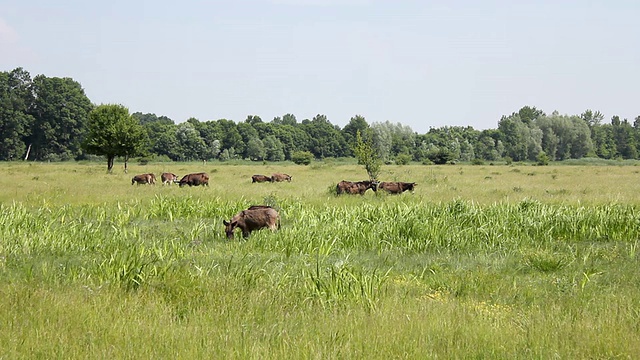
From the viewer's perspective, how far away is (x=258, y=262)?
9.20m

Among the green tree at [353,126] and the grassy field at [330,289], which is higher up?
the green tree at [353,126]

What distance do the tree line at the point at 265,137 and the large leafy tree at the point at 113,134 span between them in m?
24.2

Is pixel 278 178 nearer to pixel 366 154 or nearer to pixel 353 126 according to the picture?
pixel 366 154

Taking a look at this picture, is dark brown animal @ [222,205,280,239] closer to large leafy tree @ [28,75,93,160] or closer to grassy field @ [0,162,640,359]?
grassy field @ [0,162,640,359]

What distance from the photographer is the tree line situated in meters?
89.6

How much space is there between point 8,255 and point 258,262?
429cm

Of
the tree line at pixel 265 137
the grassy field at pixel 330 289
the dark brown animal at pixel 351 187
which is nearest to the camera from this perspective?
the grassy field at pixel 330 289

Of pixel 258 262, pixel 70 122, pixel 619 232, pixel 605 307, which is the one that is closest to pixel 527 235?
pixel 619 232

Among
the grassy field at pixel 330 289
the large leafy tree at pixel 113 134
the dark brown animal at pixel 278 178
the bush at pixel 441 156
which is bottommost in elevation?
the grassy field at pixel 330 289

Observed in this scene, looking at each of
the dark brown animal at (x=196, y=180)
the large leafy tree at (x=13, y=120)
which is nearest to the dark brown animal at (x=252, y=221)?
the dark brown animal at (x=196, y=180)

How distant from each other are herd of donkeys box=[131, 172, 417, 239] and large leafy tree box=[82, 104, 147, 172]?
45.0ft

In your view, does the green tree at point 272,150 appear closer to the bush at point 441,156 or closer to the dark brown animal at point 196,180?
the bush at point 441,156

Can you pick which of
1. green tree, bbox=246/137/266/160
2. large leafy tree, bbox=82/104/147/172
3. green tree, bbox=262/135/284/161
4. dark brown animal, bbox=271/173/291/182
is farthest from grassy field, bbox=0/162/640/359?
green tree, bbox=262/135/284/161

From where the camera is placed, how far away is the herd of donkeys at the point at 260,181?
11.9 metres
